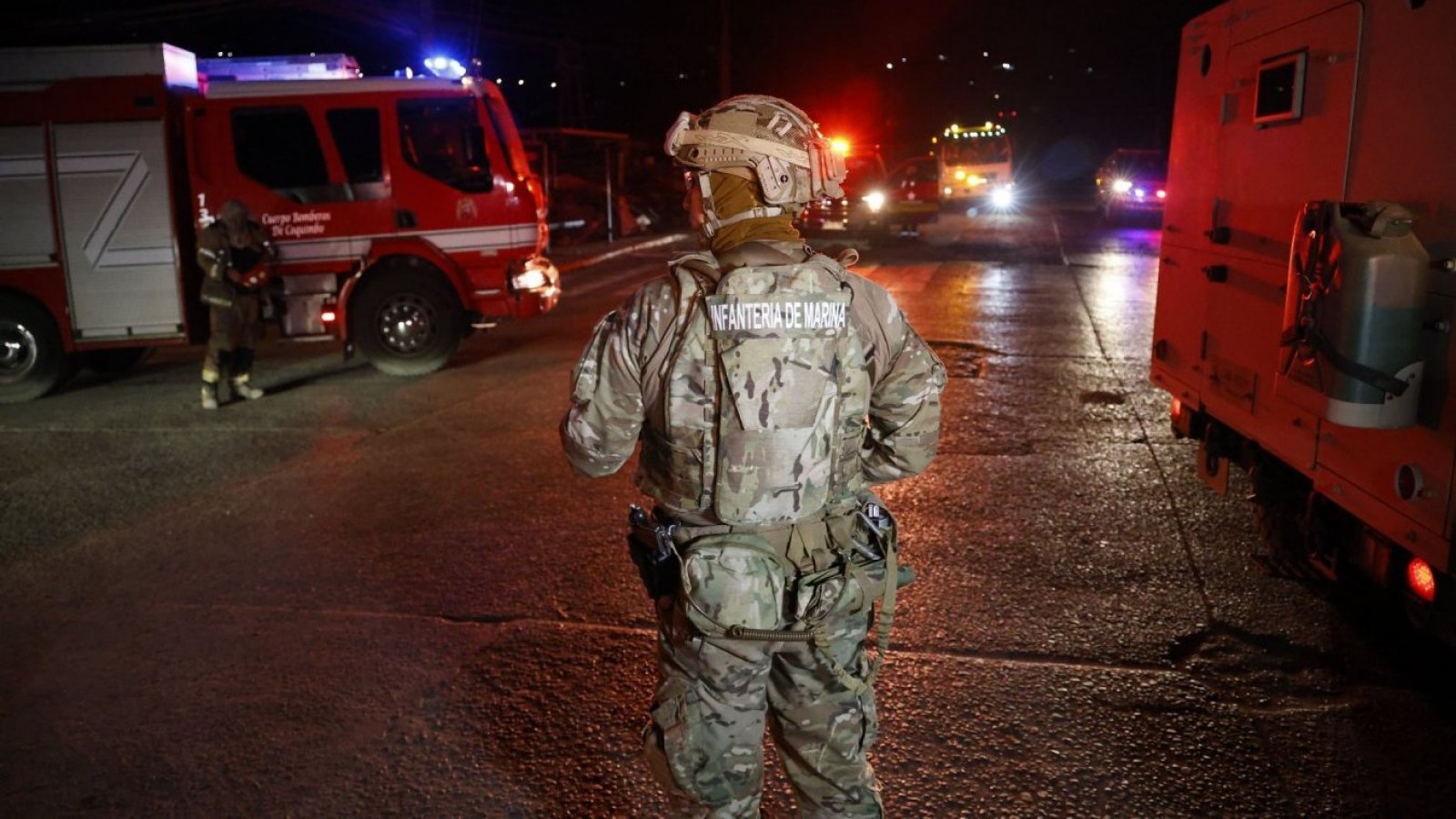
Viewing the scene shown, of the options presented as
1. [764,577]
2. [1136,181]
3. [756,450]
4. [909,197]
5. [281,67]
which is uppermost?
[281,67]

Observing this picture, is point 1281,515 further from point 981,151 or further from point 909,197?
point 981,151

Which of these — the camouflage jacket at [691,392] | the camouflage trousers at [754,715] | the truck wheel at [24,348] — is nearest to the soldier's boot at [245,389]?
the truck wheel at [24,348]

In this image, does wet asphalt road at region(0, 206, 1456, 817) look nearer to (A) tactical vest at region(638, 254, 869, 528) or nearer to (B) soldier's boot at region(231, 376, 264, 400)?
(B) soldier's boot at region(231, 376, 264, 400)

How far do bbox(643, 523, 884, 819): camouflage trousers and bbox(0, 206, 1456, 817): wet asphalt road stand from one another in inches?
30.2

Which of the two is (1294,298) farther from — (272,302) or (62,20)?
(62,20)

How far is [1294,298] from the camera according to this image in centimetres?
341

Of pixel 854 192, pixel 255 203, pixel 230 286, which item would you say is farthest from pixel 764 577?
pixel 854 192

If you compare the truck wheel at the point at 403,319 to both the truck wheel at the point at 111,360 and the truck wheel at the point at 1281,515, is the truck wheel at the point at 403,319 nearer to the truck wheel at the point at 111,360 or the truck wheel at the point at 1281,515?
the truck wheel at the point at 111,360

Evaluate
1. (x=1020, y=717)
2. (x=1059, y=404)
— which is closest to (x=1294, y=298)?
(x=1020, y=717)

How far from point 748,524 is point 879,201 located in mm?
21816

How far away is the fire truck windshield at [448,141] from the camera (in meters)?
9.60

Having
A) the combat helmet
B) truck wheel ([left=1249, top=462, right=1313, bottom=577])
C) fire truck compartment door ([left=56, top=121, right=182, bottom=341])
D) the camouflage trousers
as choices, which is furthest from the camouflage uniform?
fire truck compartment door ([left=56, top=121, right=182, bottom=341])

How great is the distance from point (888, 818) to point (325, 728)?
189cm

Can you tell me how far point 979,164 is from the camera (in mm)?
37188
